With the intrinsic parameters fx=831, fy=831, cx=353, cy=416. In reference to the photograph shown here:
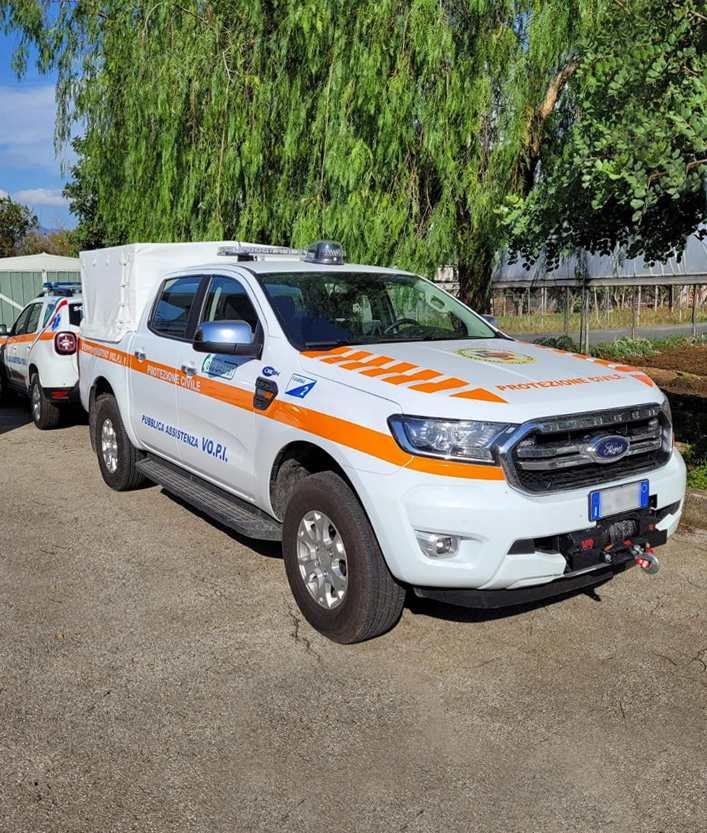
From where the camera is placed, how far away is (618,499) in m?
3.82

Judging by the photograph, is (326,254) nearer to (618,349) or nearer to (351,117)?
(351,117)

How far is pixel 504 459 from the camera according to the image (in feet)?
11.8

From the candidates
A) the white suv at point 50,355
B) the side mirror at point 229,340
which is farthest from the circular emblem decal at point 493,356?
the white suv at point 50,355

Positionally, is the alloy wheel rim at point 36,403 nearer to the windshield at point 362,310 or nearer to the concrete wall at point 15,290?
the windshield at point 362,310

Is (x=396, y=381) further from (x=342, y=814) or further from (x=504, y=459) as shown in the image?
(x=342, y=814)

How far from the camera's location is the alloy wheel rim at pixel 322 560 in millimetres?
3979

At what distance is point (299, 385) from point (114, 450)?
10.0 feet

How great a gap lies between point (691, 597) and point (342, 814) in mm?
2670

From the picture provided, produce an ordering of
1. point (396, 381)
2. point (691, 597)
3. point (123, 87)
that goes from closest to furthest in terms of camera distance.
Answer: point (396, 381) → point (691, 597) → point (123, 87)

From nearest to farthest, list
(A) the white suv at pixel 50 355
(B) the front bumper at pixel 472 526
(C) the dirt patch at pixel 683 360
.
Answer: (B) the front bumper at pixel 472 526 < (A) the white suv at pixel 50 355 < (C) the dirt patch at pixel 683 360

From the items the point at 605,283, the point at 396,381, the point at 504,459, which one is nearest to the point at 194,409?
the point at 396,381

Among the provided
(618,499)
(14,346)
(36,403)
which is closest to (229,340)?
(618,499)

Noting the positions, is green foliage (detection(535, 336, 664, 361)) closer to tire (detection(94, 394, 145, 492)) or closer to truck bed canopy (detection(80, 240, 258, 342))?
truck bed canopy (detection(80, 240, 258, 342))

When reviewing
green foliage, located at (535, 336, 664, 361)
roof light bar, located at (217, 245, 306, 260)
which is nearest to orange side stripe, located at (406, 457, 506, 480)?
roof light bar, located at (217, 245, 306, 260)
